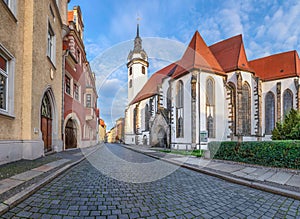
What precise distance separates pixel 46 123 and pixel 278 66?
29.4 metres

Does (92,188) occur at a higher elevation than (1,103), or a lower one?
lower

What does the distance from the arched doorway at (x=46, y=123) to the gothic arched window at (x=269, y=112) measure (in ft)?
82.2

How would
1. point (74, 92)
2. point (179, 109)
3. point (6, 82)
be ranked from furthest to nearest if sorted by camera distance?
1. point (179, 109)
2. point (74, 92)
3. point (6, 82)

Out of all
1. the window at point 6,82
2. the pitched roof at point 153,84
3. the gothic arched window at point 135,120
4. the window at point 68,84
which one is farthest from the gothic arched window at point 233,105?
the window at point 6,82

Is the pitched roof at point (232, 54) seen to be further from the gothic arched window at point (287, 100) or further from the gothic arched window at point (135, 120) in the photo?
the gothic arched window at point (135, 120)

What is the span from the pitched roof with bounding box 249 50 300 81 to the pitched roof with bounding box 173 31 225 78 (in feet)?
28.4

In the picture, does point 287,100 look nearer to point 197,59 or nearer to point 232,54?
point 232,54

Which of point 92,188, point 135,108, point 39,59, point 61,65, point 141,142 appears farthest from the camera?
point 135,108

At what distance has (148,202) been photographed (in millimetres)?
3697

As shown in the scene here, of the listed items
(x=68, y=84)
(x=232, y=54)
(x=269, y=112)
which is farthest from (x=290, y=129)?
(x=269, y=112)

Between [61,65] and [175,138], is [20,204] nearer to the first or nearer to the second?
[61,65]

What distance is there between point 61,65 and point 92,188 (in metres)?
11.3

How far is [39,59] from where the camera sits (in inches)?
353

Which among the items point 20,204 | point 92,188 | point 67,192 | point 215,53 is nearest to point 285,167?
point 92,188
